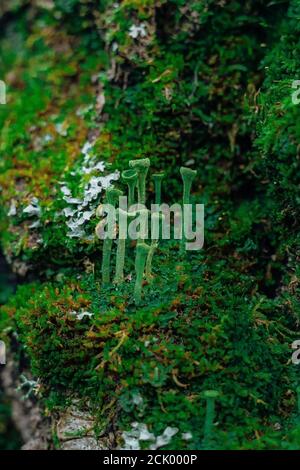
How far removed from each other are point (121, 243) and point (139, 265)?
19 centimetres

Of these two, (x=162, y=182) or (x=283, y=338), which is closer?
(x=283, y=338)

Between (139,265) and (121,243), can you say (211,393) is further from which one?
(121,243)

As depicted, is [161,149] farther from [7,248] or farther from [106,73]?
[7,248]

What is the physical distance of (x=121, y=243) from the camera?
2.49m

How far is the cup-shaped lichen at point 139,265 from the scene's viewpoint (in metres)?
2.28

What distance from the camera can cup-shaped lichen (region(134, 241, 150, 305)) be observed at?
2277mm

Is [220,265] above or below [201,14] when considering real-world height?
below

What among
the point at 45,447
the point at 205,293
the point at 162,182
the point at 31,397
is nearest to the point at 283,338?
the point at 205,293

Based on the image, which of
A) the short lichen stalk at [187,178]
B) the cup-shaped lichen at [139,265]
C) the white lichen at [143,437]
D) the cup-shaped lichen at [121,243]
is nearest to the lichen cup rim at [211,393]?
the white lichen at [143,437]

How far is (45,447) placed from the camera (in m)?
2.79

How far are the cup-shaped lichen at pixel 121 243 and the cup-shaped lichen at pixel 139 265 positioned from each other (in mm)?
142

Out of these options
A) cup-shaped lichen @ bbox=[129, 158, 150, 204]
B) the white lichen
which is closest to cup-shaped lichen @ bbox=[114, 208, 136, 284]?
cup-shaped lichen @ bbox=[129, 158, 150, 204]

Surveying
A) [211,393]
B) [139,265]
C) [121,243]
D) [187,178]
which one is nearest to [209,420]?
[211,393]
